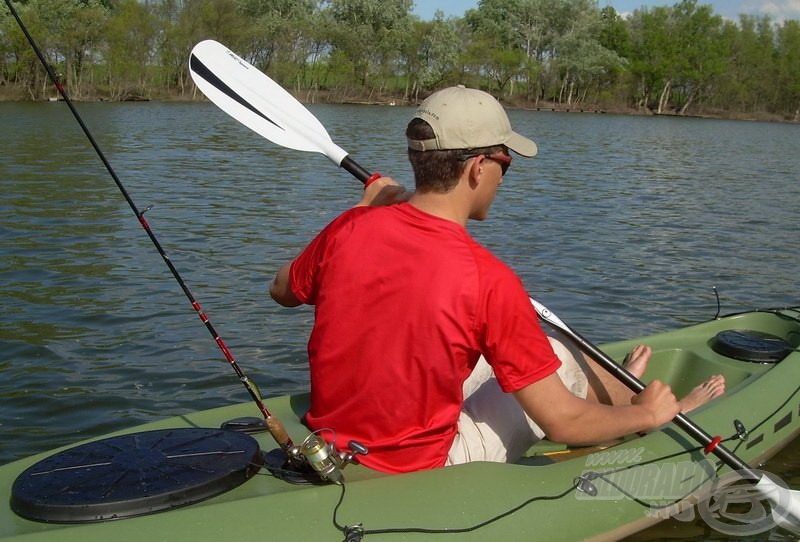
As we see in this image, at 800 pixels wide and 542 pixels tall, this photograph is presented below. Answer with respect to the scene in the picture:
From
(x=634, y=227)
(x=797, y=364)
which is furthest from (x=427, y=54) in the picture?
(x=797, y=364)

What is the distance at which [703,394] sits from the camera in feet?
14.6

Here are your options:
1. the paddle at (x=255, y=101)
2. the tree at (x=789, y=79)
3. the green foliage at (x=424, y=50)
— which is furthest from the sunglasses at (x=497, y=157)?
the tree at (x=789, y=79)

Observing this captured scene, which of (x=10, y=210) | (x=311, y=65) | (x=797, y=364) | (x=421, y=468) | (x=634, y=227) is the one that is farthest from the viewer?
(x=311, y=65)

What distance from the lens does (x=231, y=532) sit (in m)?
2.83

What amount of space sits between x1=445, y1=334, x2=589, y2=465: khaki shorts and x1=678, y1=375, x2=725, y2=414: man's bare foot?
94cm

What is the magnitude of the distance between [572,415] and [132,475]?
1.47 metres

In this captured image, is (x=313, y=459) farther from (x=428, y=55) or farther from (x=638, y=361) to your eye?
(x=428, y=55)

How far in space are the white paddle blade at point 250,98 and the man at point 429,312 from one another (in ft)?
5.98

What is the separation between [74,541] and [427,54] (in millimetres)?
59347

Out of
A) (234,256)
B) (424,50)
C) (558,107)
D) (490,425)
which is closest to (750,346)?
(490,425)

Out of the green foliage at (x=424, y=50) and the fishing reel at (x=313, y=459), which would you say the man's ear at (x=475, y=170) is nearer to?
the fishing reel at (x=313, y=459)

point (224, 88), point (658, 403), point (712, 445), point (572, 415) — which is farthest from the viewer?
point (224, 88)

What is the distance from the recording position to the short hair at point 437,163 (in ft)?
9.13

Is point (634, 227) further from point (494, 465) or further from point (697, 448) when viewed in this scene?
point (494, 465)
